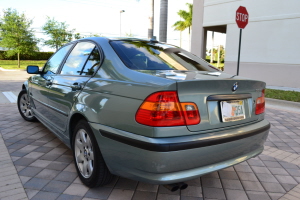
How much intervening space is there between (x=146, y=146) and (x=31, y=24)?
2882 cm

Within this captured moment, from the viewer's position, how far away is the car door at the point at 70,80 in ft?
8.67

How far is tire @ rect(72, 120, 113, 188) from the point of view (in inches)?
90.7

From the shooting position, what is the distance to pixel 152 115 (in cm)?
184

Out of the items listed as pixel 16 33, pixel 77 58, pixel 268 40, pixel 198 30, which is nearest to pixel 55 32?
pixel 16 33

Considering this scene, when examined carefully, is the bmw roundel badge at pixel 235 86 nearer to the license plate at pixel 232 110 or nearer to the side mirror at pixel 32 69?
the license plate at pixel 232 110

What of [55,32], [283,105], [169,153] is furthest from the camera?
[55,32]

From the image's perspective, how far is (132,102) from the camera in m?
1.95

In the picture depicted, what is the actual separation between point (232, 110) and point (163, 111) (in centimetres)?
71

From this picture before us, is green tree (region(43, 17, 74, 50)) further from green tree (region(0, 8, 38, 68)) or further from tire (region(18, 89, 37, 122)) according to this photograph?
tire (region(18, 89, 37, 122))

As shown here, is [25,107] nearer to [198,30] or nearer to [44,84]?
[44,84]

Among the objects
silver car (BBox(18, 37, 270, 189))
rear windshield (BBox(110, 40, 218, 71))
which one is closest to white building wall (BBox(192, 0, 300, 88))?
rear windshield (BBox(110, 40, 218, 71))

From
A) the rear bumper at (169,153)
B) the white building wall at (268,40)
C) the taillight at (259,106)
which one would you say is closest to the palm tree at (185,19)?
the white building wall at (268,40)

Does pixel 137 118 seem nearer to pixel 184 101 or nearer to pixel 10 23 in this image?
pixel 184 101

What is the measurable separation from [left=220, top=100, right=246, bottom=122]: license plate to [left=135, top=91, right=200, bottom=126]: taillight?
1.27 feet
